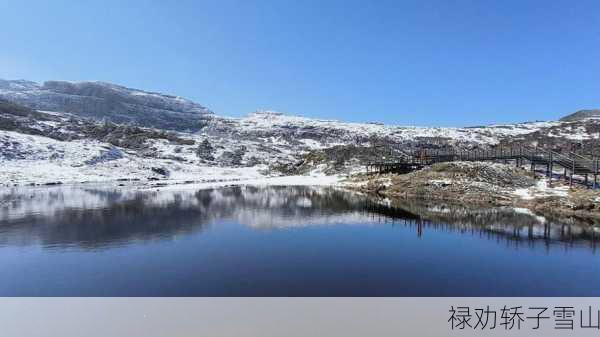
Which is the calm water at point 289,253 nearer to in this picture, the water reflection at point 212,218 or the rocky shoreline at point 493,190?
the water reflection at point 212,218

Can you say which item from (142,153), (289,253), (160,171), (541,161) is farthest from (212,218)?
(142,153)

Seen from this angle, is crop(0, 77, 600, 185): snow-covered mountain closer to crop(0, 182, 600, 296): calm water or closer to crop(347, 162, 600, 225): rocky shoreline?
crop(347, 162, 600, 225): rocky shoreline

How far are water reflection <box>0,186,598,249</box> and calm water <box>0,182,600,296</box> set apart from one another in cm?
18

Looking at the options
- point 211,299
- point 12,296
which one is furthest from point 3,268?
point 211,299

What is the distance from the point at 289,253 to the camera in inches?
1070

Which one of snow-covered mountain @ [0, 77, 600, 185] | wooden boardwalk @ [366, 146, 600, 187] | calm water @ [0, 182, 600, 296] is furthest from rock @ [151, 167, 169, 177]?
calm water @ [0, 182, 600, 296]

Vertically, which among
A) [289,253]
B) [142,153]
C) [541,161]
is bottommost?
[289,253]

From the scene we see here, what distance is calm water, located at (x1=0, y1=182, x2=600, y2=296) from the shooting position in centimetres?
2002

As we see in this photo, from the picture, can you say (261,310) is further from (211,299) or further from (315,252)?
(315,252)

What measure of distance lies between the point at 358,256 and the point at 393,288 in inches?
280

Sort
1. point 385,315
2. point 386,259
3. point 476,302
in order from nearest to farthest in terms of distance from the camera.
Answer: point 385,315 < point 476,302 < point 386,259

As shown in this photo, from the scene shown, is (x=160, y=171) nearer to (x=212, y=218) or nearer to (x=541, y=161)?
(x=212, y=218)

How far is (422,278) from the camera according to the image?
2147 centimetres

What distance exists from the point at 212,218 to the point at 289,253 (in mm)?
18400
